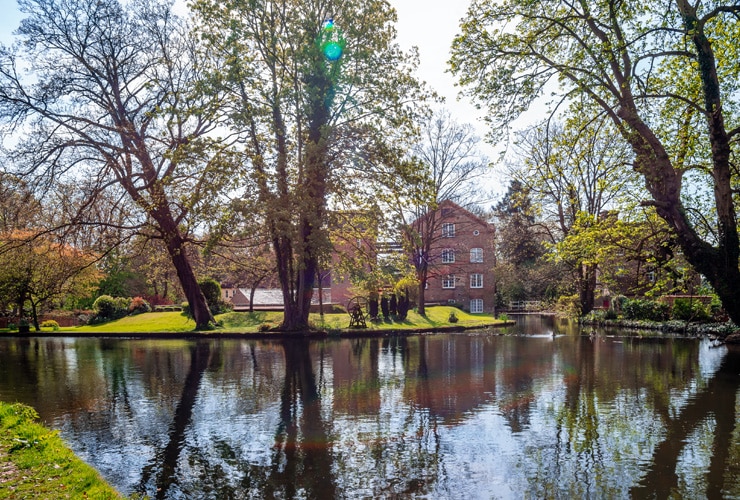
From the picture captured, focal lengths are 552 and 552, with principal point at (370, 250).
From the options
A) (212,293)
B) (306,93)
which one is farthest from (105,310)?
(306,93)

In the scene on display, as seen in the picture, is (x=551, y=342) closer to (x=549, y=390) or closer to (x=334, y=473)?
(x=549, y=390)

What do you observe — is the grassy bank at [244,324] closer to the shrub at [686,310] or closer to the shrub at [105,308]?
the shrub at [105,308]

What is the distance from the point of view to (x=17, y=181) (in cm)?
1936

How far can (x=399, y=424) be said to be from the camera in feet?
25.6

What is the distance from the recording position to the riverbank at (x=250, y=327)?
77.0 ft

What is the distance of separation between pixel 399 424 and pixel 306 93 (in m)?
15.8

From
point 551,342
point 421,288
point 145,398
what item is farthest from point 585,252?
point 421,288

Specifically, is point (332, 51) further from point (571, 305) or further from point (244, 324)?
point (571, 305)

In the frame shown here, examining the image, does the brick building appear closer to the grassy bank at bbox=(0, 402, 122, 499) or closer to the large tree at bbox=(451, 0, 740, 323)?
the large tree at bbox=(451, 0, 740, 323)

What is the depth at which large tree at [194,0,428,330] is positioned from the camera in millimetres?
20453

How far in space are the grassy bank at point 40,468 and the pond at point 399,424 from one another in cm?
35

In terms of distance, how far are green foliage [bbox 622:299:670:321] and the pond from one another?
12.4 meters

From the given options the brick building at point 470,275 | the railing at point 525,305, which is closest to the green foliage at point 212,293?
the brick building at point 470,275

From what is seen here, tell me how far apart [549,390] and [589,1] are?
30.2 feet
